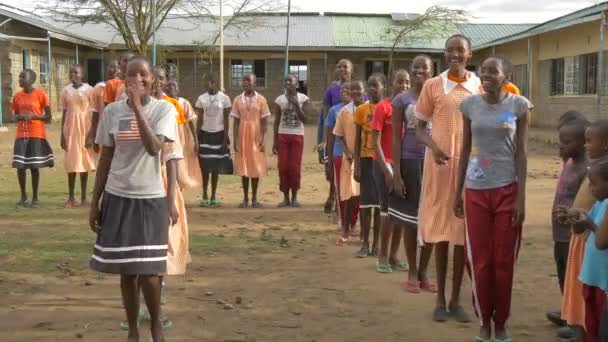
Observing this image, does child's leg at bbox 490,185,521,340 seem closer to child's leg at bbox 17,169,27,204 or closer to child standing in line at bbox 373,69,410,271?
child standing in line at bbox 373,69,410,271

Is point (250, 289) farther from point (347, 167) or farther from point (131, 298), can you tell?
point (347, 167)

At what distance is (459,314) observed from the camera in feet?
15.9

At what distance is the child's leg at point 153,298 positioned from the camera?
158 inches

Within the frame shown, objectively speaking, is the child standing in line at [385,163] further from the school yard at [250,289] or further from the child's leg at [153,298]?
the child's leg at [153,298]

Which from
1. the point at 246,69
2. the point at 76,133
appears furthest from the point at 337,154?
the point at 246,69

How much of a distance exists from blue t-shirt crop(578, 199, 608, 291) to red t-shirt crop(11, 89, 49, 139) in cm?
761

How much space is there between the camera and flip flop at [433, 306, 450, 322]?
4830mm

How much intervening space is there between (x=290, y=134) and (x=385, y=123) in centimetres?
372

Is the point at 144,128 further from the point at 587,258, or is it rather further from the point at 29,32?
the point at 29,32

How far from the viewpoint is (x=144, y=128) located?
3.79 metres

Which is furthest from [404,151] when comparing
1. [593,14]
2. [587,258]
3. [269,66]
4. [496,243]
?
[269,66]

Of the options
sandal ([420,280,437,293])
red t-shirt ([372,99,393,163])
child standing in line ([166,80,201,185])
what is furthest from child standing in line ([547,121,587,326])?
child standing in line ([166,80,201,185])

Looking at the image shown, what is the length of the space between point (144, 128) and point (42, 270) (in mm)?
2985

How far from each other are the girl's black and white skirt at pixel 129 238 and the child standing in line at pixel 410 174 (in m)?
2.04
